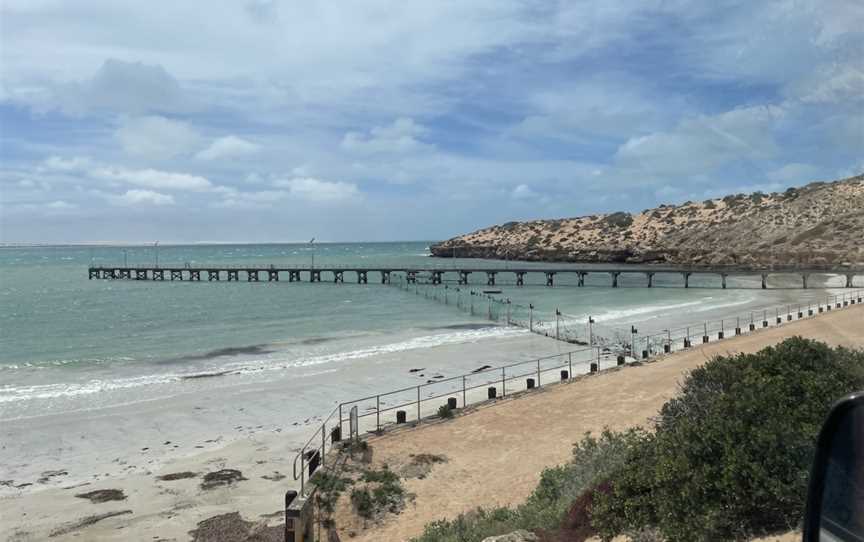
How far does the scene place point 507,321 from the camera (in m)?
44.2

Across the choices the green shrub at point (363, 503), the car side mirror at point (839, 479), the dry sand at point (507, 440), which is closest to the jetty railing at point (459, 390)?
the dry sand at point (507, 440)

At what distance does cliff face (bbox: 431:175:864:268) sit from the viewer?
85562 mm

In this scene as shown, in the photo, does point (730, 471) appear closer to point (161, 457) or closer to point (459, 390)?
point (161, 457)

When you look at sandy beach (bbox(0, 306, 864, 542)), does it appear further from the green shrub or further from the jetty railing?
the jetty railing

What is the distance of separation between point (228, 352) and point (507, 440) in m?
21.9

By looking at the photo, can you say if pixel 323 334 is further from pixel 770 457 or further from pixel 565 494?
pixel 770 457

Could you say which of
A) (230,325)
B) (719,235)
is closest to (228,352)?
Answer: (230,325)

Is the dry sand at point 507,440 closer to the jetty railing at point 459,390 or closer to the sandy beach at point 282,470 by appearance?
the sandy beach at point 282,470

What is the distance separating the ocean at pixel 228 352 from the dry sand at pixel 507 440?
5.16m

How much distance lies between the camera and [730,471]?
6.43 meters

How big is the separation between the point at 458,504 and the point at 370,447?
3.31 m

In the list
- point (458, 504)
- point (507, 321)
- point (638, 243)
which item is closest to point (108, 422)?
point (458, 504)

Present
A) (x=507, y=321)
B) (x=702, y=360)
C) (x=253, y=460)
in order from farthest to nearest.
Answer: (x=507, y=321)
(x=702, y=360)
(x=253, y=460)

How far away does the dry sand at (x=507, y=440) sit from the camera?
479 inches
